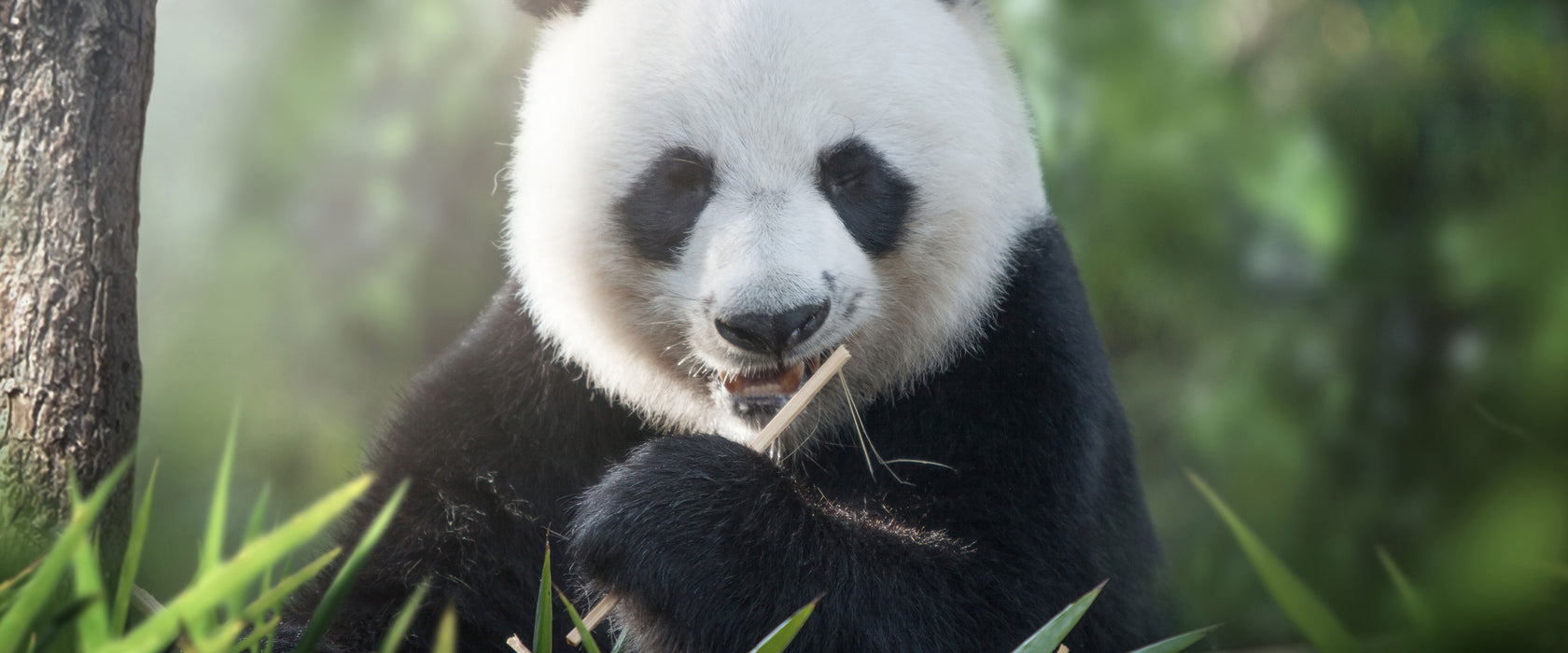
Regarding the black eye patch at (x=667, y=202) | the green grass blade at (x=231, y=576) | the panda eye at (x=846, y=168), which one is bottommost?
the green grass blade at (x=231, y=576)

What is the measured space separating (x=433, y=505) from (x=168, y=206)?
189 cm

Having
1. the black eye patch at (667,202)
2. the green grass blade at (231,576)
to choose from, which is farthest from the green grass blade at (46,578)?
the black eye patch at (667,202)

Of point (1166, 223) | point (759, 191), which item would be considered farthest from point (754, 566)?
point (1166, 223)

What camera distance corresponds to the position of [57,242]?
65.5 inches

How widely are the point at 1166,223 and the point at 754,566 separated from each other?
2414 millimetres

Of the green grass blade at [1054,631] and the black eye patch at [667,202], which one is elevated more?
the black eye patch at [667,202]

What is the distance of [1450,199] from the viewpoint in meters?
3.43

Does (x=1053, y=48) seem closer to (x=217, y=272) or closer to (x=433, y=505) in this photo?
(x=433, y=505)

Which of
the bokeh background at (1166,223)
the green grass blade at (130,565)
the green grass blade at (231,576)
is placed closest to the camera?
the green grass blade at (231,576)

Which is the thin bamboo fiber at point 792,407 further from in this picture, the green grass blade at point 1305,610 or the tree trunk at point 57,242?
the tree trunk at point 57,242

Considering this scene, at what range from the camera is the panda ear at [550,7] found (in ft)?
7.21

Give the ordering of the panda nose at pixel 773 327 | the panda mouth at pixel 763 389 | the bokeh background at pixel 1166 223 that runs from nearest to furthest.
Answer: the panda nose at pixel 773 327, the panda mouth at pixel 763 389, the bokeh background at pixel 1166 223

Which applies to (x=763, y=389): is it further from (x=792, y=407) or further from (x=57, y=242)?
(x=57, y=242)

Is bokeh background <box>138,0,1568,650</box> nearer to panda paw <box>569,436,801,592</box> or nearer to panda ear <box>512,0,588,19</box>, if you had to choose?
panda ear <box>512,0,588,19</box>
